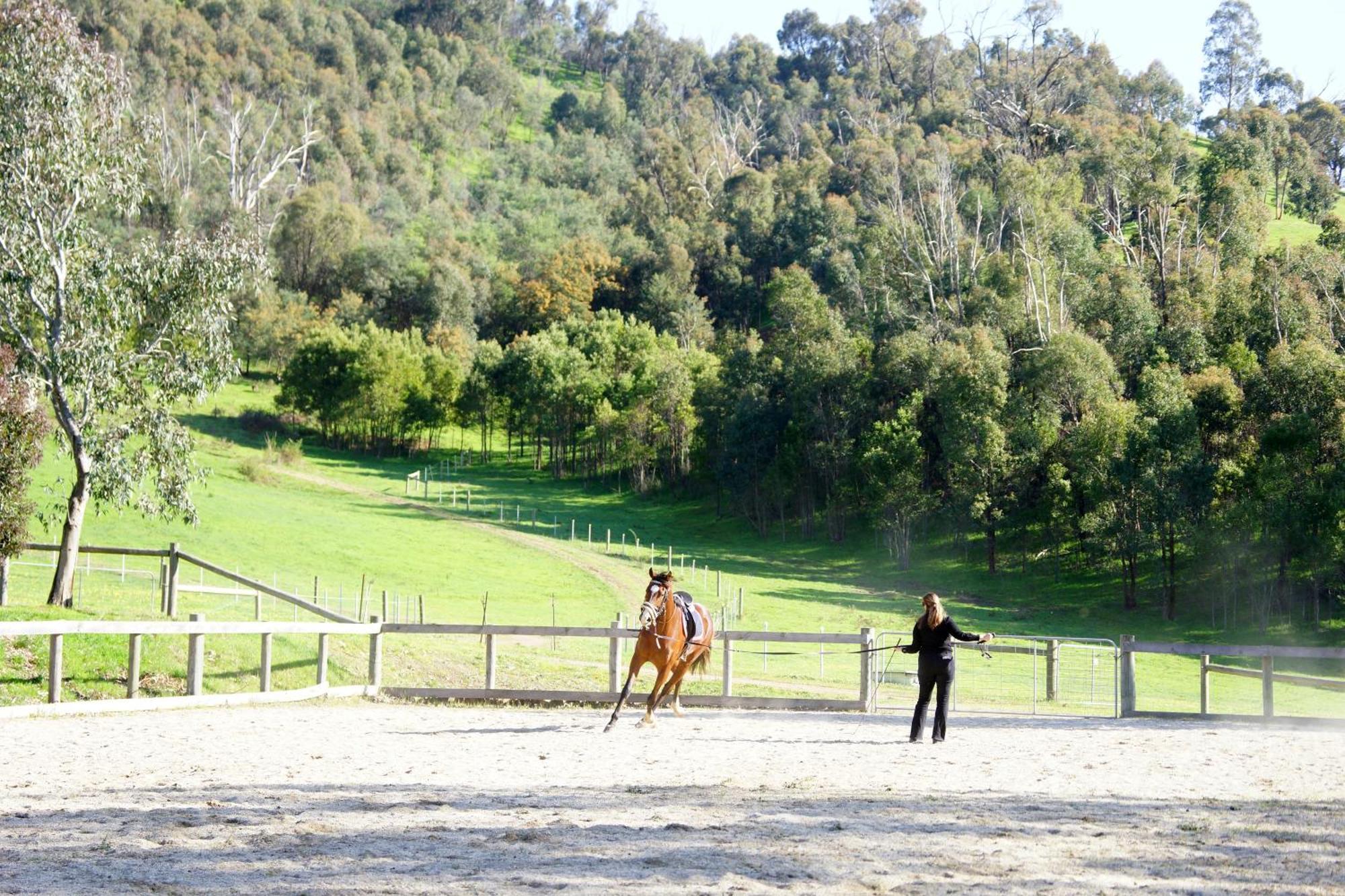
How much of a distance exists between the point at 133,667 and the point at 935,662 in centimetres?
1030

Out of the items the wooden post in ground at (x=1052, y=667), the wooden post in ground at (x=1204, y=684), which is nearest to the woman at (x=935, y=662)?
the wooden post in ground at (x=1204, y=684)

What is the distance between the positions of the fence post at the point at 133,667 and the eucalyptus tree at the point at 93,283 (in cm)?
929

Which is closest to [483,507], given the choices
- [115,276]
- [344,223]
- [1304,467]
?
[1304,467]

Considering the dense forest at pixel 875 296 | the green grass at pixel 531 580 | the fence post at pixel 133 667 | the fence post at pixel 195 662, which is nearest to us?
the fence post at pixel 133 667

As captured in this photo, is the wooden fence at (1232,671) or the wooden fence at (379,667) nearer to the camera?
the wooden fence at (379,667)

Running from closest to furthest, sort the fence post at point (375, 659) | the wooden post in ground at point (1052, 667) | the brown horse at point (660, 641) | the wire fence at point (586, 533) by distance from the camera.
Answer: the brown horse at point (660, 641), the fence post at point (375, 659), the wooden post in ground at point (1052, 667), the wire fence at point (586, 533)

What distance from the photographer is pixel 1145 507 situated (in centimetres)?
5281

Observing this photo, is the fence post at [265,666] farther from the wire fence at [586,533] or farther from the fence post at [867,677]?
the wire fence at [586,533]

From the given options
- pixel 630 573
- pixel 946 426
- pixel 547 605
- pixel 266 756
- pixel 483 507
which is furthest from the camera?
pixel 483 507

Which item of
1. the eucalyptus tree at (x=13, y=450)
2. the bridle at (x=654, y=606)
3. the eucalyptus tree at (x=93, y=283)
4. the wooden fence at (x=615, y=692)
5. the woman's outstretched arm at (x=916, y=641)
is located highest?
the eucalyptus tree at (x=93, y=283)

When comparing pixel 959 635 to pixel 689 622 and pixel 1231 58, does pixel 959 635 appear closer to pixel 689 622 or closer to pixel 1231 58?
pixel 689 622

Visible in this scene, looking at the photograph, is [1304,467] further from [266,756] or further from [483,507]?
[266,756]

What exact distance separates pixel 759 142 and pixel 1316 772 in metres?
152

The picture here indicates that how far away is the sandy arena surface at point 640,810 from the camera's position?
25.8ft
